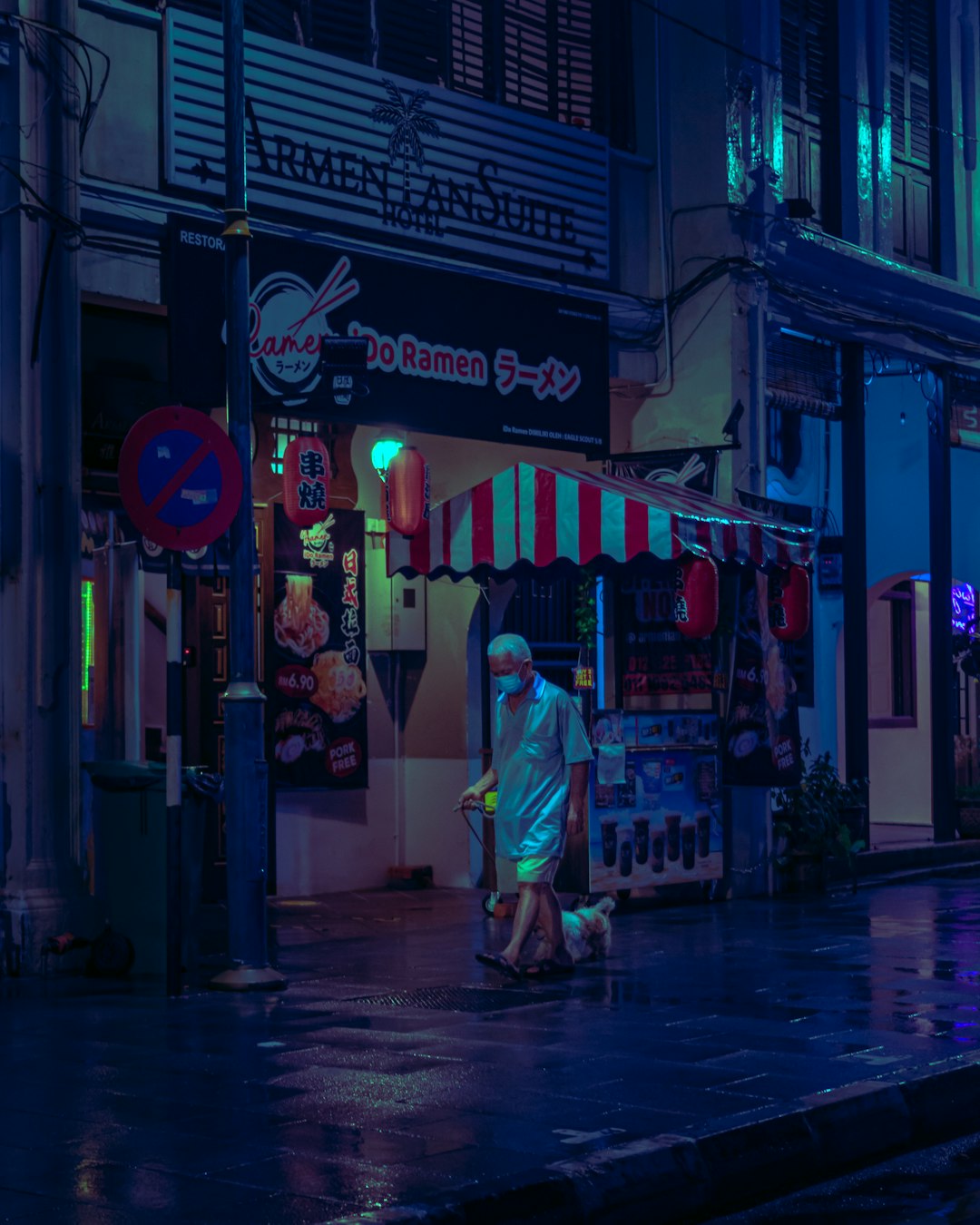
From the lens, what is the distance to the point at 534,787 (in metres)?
10.6

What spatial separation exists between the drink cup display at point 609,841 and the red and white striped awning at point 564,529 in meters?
1.92

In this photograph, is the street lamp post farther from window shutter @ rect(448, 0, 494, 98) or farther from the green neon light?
window shutter @ rect(448, 0, 494, 98)

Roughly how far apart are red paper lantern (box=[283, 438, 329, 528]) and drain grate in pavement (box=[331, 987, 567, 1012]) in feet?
13.1

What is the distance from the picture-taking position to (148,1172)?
19.6ft

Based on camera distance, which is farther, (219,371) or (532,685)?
(219,371)

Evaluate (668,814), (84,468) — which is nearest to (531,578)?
(668,814)

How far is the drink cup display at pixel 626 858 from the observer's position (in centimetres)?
1366

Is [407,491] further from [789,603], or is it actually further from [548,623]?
[789,603]

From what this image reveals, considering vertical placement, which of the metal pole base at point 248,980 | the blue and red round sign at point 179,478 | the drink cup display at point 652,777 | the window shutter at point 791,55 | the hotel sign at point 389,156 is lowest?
the metal pole base at point 248,980

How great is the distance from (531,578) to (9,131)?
551cm

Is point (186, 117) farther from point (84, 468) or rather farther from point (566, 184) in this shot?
point (566, 184)

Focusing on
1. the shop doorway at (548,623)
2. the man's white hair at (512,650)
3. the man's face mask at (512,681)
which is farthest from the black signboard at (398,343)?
the man's face mask at (512,681)

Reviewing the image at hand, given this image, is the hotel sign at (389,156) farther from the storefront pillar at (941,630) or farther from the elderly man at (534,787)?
the storefront pillar at (941,630)

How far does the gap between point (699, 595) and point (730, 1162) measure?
23.6 feet
